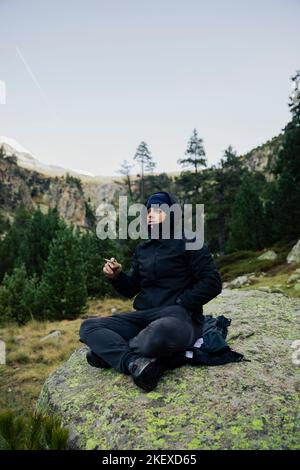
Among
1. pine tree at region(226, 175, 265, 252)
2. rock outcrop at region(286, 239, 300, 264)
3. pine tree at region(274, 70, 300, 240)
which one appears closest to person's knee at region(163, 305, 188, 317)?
rock outcrop at region(286, 239, 300, 264)

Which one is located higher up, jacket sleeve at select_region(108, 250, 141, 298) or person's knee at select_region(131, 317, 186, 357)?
jacket sleeve at select_region(108, 250, 141, 298)

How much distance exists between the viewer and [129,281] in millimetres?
4918

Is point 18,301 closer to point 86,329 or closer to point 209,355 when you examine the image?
point 86,329

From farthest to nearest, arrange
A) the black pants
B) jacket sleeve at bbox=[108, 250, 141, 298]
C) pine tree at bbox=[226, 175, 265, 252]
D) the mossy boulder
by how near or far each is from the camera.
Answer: pine tree at bbox=[226, 175, 265, 252], jacket sleeve at bbox=[108, 250, 141, 298], the black pants, the mossy boulder

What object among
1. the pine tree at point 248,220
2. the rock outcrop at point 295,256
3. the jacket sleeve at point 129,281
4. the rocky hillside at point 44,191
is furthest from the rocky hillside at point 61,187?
the jacket sleeve at point 129,281

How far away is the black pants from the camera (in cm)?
374

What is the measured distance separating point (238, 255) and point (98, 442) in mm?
25744

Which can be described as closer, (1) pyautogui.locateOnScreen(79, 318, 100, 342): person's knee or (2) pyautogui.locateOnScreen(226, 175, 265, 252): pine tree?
(1) pyautogui.locateOnScreen(79, 318, 100, 342): person's knee

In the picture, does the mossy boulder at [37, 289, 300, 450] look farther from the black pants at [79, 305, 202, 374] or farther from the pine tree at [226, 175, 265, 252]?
the pine tree at [226, 175, 265, 252]

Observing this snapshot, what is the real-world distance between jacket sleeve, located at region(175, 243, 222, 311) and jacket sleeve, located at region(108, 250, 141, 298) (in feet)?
2.81

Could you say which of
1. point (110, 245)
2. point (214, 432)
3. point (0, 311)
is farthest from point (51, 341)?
point (110, 245)

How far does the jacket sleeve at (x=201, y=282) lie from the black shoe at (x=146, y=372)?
80 cm

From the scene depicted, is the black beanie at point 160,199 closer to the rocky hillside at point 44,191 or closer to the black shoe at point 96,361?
the black shoe at point 96,361
